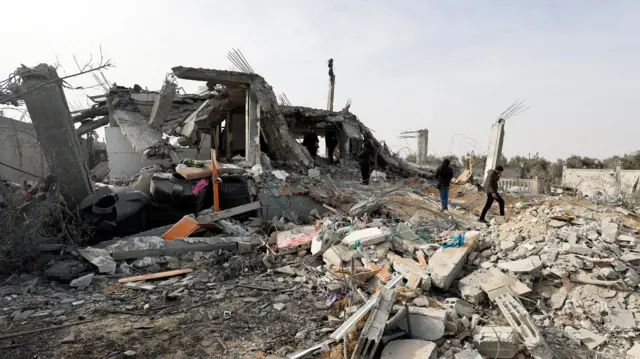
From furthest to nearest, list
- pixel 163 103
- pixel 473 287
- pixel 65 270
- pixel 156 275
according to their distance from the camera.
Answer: pixel 163 103, pixel 156 275, pixel 65 270, pixel 473 287

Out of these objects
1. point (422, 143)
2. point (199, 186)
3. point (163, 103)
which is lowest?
point (199, 186)

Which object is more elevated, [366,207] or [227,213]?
[366,207]

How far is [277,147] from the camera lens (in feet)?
35.9

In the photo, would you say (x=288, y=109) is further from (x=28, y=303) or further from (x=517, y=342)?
(x=517, y=342)

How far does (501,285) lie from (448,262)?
64 centimetres

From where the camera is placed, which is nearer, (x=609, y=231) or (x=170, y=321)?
→ (x=170, y=321)

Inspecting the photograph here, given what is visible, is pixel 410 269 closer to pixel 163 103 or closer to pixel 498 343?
pixel 498 343

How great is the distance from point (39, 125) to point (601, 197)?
38.4 ft

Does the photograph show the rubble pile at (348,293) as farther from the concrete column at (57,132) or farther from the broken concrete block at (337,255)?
the concrete column at (57,132)

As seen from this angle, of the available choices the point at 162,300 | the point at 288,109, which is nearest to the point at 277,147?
the point at 288,109

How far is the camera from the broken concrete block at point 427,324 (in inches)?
131

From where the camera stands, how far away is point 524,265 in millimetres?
4402

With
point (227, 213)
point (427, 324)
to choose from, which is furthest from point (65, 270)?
point (427, 324)

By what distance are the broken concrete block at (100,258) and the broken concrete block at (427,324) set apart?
3.95 metres
